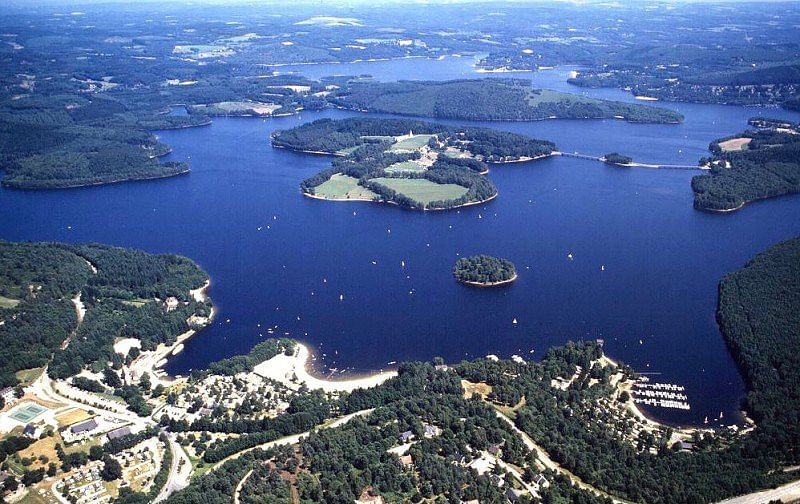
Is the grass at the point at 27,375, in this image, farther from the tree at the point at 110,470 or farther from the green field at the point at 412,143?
the green field at the point at 412,143

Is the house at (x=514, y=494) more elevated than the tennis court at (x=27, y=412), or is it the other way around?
the house at (x=514, y=494)

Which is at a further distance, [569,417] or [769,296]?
[769,296]

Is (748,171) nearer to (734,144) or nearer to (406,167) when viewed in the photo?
(734,144)

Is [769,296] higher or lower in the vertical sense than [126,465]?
higher

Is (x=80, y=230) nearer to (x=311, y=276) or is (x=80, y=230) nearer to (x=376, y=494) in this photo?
(x=311, y=276)

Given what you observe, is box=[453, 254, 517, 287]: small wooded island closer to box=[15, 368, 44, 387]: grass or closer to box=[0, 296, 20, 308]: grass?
box=[15, 368, 44, 387]: grass

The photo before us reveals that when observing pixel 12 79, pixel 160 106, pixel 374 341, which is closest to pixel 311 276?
pixel 374 341

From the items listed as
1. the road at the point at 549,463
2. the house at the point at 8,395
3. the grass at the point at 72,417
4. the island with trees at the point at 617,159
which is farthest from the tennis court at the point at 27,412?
the island with trees at the point at 617,159
